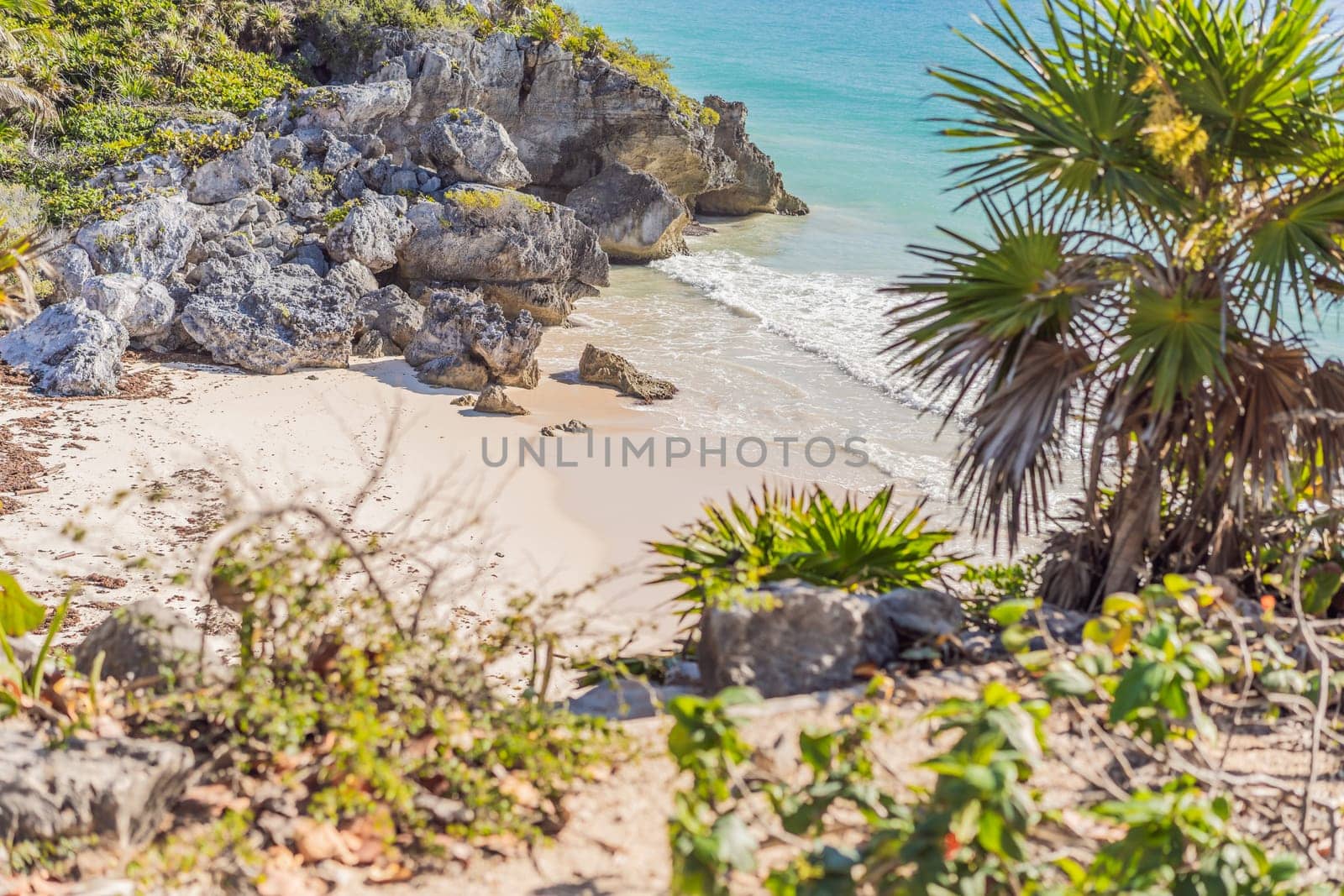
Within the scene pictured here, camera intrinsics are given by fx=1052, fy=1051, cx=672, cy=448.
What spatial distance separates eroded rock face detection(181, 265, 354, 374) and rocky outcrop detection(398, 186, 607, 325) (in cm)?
246

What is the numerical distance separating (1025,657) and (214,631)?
552 cm

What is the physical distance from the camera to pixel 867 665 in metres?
4.29

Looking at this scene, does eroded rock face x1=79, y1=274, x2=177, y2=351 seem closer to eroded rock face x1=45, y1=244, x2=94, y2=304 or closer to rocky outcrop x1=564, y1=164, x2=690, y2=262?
eroded rock face x1=45, y1=244, x2=94, y2=304

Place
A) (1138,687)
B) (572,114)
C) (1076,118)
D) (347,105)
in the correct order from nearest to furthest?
(1138,687) → (1076,118) → (347,105) → (572,114)

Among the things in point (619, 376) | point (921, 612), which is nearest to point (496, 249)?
point (619, 376)

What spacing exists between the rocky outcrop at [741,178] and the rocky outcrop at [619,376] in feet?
45.7

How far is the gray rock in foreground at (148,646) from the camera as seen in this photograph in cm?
402

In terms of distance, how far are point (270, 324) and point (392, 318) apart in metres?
1.62

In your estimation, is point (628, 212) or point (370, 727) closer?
point (370, 727)

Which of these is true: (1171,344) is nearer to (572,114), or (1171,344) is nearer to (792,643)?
(792,643)

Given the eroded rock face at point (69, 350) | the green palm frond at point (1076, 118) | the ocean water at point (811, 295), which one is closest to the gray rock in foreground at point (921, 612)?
the ocean water at point (811, 295)

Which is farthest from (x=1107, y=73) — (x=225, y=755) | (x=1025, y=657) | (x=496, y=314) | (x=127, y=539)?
(x=496, y=314)

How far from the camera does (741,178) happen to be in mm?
26859

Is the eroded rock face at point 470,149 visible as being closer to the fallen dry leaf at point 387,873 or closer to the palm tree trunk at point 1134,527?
the palm tree trunk at point 1134,527
